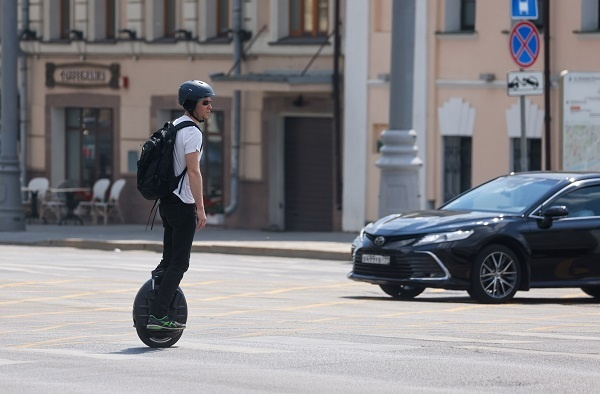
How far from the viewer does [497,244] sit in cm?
1844

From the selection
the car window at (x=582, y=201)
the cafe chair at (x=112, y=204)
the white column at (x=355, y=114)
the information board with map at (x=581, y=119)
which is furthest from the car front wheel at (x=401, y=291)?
the cafe chair at (x=112, y=204)

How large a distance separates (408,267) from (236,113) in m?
18.7

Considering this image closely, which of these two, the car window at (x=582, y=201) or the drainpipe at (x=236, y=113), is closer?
the car window at (x=582, y=201)

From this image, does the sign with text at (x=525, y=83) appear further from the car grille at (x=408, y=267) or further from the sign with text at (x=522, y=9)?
the car grille at (x=408, y=267)

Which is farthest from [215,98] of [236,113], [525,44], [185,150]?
[185,150]

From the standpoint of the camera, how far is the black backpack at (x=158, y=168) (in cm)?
1263

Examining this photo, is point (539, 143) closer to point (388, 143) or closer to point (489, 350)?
point (388, 143)

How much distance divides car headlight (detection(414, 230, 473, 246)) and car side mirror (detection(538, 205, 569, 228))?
0.84 meters

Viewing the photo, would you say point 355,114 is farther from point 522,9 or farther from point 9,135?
point 522,9

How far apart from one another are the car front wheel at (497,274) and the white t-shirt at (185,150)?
6.12 meters

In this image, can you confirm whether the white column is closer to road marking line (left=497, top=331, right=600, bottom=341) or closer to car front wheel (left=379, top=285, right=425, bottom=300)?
car front wheel (left=379, top=285, right=425, bottom=300)

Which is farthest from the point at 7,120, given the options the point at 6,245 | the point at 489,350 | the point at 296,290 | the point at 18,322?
the point at 489,350

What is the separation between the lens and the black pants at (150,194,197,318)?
41.5 ft

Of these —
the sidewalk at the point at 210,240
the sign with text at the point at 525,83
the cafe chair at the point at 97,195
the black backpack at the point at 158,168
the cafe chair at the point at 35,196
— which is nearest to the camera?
the black backpack at the point at 158,168
